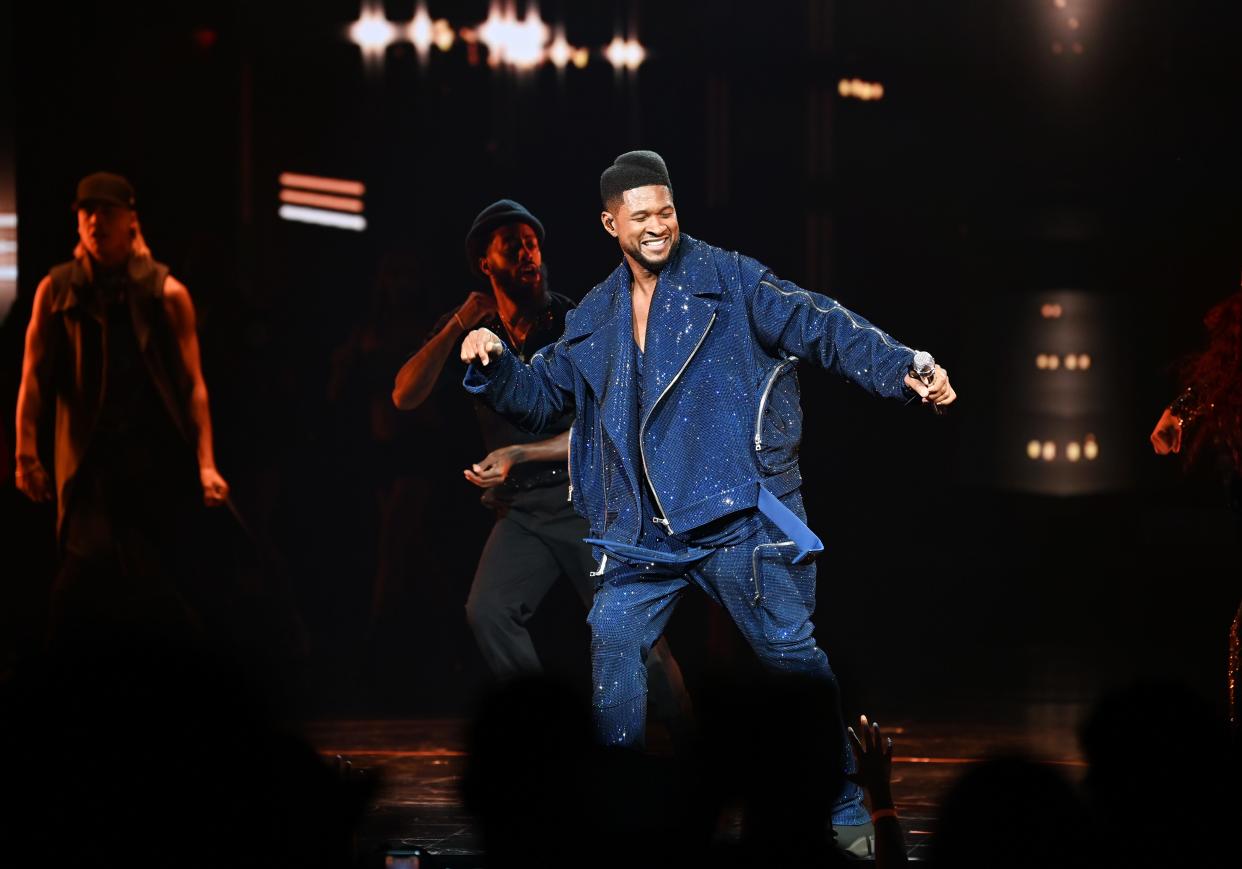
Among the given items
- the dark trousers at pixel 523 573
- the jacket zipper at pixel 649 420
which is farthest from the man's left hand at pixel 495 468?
the jacket zipper at pixel 649 420

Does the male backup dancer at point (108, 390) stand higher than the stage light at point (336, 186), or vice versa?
the stage light at point (336, 186)

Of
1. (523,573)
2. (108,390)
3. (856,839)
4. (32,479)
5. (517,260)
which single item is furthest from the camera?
(108,390)

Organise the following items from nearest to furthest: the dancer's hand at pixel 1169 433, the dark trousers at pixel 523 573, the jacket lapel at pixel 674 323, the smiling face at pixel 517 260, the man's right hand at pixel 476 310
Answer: the jacket lapel at pixel 674 323 → the dancer's hand at pixel 1169 433 → the dark trousers at pixel 523 573 → the smiling face at pixel 517 260 → the man's right hand at pixel 476 310

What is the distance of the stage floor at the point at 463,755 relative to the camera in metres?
4.93

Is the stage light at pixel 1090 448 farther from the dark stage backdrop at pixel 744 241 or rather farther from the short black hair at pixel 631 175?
the short black hair at pixel 631 175

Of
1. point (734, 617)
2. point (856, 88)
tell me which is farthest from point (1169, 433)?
point (856, 88)

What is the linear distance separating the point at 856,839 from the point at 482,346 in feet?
5.17

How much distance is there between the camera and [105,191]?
288 inches

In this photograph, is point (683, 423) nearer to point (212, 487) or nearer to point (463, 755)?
point (463, 755)

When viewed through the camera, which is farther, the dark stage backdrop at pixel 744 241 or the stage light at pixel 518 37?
the stage light at pixel 518 37

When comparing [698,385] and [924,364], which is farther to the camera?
[698,385]

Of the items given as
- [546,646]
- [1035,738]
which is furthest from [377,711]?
[1035,738]

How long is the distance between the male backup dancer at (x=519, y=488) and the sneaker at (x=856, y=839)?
116cm

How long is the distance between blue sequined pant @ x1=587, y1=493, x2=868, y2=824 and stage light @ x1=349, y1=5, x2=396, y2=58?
3.93 meters
